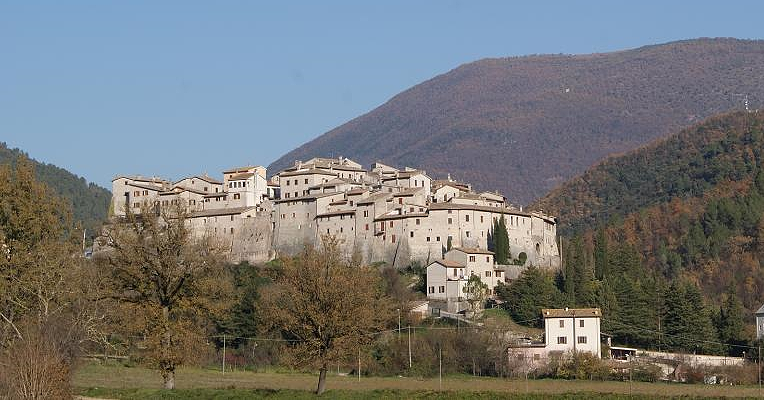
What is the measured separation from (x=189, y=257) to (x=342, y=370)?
25.8 metres

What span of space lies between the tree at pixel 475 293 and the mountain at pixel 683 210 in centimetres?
638

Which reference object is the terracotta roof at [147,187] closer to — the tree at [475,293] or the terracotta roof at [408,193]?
the terracotta roof at [408,193]

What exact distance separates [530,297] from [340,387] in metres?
37.1

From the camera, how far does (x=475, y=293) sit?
303 feet

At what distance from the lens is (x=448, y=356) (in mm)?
74250

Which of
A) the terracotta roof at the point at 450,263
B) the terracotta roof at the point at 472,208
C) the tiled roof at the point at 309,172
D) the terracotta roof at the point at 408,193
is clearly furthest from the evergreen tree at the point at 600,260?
the tiled roof at the point at 309,172

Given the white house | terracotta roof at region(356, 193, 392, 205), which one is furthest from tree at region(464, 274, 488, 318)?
terracotta roof at region(356, 193, 392, 205)

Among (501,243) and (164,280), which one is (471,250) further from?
(164,280)

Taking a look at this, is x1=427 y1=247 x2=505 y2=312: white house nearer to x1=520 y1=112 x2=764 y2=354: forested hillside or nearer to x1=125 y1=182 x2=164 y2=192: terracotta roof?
x1=520 y1=112 x2=764 y2=354: forested hillside

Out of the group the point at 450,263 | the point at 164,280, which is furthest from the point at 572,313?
the point at 164,280

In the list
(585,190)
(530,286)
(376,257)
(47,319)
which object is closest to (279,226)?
(376,257)

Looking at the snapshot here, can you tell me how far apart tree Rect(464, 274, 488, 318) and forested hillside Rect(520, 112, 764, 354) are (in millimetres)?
5606

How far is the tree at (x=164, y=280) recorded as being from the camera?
152 feet

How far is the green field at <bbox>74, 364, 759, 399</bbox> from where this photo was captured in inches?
1843
